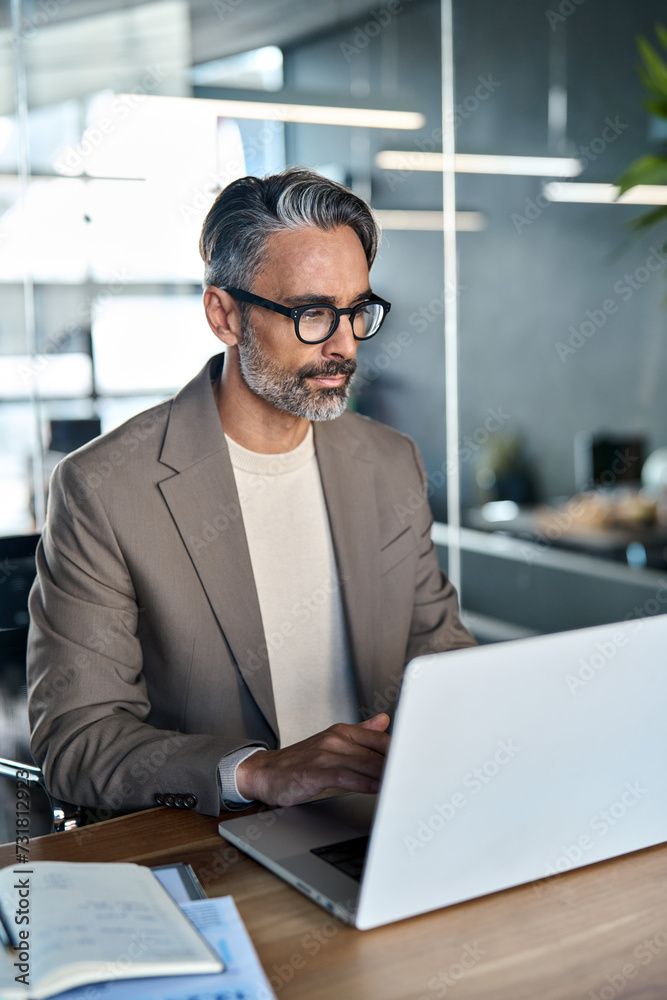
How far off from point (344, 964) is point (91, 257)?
322 centimetres

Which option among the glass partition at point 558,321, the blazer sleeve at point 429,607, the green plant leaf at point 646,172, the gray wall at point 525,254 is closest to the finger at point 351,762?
the blazer sleeve at point 429,607

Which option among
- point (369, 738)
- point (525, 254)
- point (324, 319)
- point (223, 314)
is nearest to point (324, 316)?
point (324, 319)

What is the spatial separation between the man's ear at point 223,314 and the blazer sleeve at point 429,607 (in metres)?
0.52

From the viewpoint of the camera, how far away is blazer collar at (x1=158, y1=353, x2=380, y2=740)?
6.20 ft

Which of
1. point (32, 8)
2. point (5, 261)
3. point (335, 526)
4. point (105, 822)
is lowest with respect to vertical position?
point (105, 822)

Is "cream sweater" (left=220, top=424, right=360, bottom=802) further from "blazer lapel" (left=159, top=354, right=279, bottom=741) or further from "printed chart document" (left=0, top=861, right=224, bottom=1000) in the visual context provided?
"printed chart document" (left=0, top=861, right=224, bottom=1000)

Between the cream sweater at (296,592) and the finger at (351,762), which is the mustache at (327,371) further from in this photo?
the finger at (351,762)

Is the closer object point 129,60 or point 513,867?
point 513,867

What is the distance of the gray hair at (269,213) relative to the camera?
6.73 feet

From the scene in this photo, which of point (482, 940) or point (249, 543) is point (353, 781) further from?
point (249, 543)

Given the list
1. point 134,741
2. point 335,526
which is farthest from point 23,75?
point 134,741

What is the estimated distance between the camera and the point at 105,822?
145 centimetres

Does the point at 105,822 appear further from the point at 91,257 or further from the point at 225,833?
the point at 91,257

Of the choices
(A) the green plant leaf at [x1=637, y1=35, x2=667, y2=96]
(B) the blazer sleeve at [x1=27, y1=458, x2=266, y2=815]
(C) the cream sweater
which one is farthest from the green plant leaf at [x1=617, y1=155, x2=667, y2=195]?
(B) the blazer sleeve at [x1=27, y1=458, x2=266, y2=815]
